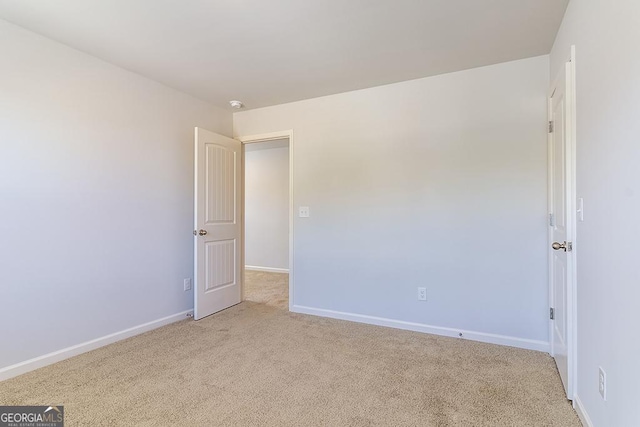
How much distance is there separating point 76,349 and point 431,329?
2.91 metres

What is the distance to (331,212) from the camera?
3359 mm

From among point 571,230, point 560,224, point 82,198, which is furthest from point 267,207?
point 571,230

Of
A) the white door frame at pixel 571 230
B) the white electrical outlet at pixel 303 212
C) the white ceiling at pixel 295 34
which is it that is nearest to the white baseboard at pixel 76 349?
the white electrical outlet at pixel 303 212

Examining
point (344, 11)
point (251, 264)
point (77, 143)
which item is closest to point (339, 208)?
point (344, 11)

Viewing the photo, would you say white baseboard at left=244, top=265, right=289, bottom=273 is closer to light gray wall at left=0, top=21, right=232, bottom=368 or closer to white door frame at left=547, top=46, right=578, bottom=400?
light gray wall at left=0, top=21, right=232, bottom=368

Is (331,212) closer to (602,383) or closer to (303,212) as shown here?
(303,212)

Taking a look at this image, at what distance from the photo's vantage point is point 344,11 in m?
1.95

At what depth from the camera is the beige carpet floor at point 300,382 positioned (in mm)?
1690

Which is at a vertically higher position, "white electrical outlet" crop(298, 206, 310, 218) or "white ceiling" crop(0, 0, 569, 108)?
"white ceiling" crop(0, 0, 569, 108)

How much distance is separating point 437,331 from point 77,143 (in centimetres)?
335

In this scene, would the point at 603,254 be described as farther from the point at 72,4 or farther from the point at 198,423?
the point at 72,4

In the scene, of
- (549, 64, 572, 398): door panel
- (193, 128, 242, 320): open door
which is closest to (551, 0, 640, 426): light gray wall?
(549, 64, 572, 398): door panel

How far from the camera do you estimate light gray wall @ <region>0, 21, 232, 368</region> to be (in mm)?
2105

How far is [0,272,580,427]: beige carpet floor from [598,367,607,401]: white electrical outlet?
0.37 m
